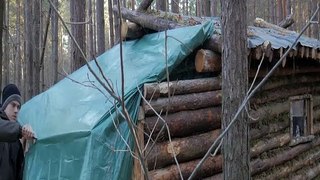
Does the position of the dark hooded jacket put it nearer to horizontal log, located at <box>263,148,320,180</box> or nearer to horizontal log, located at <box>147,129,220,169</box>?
horizontal log, located at <box>147,129,220,169</box>

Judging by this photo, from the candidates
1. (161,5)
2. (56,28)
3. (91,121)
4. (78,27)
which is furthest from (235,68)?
(56,28)

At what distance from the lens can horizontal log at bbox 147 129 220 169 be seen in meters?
4.68

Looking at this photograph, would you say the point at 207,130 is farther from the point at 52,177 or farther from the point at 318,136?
the point at 318,136

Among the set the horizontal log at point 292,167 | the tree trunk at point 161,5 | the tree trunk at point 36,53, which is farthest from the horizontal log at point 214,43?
the tree trunk at point 161,5

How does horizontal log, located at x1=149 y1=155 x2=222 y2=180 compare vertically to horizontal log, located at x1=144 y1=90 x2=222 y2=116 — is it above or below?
below

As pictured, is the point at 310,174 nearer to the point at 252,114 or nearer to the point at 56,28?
the point at 252,114

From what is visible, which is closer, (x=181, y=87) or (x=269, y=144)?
(x=181, y=87)

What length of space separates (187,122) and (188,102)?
0.26 m

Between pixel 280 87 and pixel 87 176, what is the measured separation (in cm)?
395

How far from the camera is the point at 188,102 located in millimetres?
5121

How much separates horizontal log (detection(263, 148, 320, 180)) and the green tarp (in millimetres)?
2676

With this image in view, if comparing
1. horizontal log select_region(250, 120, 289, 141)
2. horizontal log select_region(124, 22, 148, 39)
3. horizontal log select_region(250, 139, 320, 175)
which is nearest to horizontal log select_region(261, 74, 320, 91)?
horizontal log select_region(250, 120, 289, 141)

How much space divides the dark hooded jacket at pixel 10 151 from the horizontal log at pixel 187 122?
1436mm

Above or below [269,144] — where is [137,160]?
above
